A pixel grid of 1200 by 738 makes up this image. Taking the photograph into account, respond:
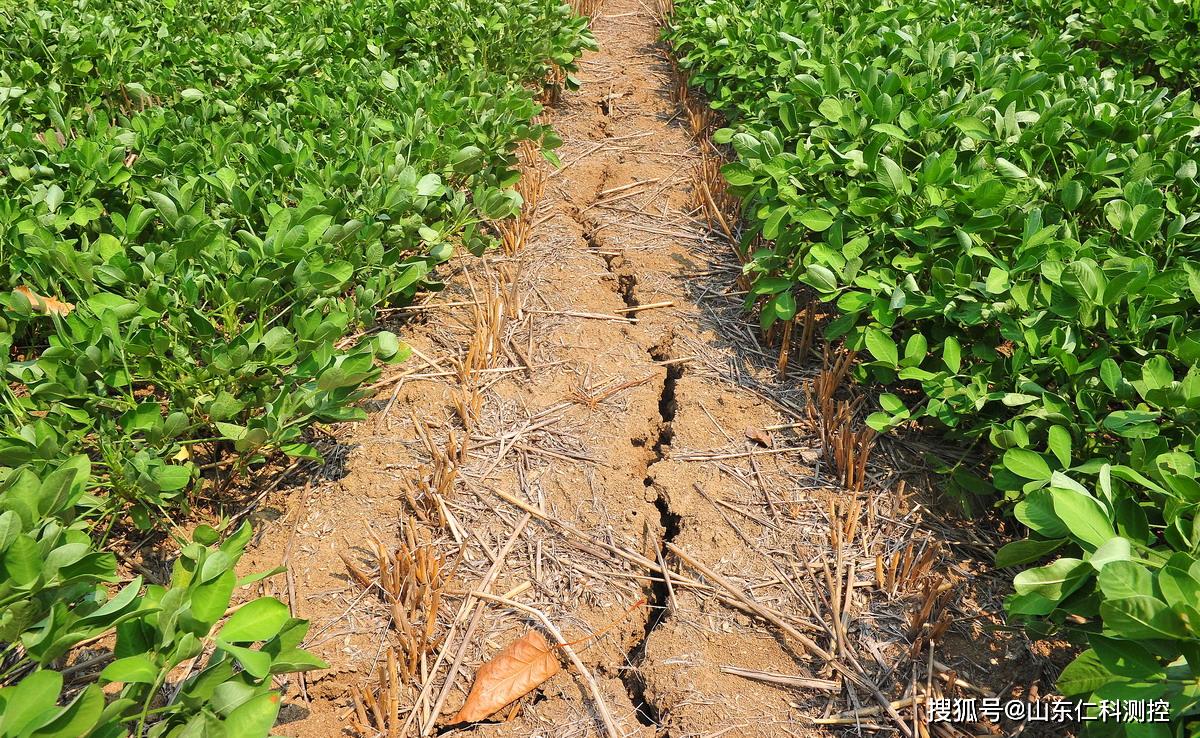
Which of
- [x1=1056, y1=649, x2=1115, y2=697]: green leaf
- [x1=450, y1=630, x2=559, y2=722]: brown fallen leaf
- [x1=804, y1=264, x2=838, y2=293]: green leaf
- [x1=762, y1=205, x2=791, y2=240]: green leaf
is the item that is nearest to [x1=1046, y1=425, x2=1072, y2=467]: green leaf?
[x1=1056, y1=649, x2=1115, y2=697]: green leaf

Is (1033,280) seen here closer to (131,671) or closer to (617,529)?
(617,529)

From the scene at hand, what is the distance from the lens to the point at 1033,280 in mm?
2125

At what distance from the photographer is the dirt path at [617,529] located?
6.01ft

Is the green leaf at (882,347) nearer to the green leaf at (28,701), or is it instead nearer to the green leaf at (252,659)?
the green leaf at (252,659)

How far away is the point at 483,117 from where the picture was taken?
304cm

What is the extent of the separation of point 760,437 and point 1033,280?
87 cm

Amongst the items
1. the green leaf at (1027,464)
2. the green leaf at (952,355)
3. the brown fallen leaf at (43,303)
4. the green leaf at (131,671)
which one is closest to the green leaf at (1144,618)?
the green leaf at (1027,464)

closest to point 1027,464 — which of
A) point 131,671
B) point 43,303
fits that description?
point 131,671

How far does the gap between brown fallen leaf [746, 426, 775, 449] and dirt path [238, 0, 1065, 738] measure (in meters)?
0.01

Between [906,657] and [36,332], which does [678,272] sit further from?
[36,332]

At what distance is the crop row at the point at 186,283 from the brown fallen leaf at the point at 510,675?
0.51 meters

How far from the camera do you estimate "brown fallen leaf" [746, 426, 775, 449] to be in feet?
8.04

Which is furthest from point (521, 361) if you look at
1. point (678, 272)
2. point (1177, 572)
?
point (1177, 572)

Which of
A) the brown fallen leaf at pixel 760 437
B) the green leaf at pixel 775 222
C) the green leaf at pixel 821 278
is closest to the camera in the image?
the green leaf at pixel 821 278
